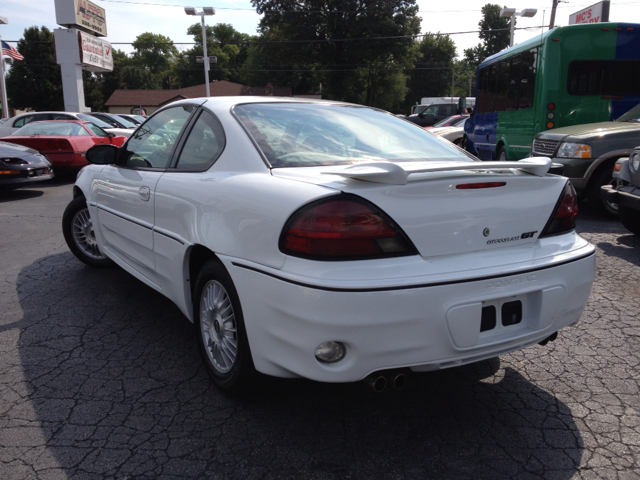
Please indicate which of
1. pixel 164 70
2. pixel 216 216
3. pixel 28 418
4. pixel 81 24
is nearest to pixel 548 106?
pixel 216 216

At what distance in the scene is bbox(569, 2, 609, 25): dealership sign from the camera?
20.5 metres

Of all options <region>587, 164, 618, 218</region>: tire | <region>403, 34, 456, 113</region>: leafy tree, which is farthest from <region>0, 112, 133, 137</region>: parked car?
<region>403, 34, 456, 113</region>: leafy tree

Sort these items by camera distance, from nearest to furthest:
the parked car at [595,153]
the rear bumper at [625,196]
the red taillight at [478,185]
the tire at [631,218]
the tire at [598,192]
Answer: the red taillight at [478,185] → the rear bumper at [625,196] → the tire at [631,218] → the parked car at [595,153] → the tire at [598,192]

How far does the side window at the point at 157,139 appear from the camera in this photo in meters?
3.49

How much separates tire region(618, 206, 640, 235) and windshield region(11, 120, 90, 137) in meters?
11.4

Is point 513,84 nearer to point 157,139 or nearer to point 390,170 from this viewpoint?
point 157,139

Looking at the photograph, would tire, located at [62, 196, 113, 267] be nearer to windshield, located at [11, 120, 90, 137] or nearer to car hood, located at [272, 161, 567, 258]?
car hood, located at [272, 161, 567, 258]

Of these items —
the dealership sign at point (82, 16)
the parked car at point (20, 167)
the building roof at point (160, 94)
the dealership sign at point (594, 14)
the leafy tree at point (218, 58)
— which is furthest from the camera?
the leafy tree at point (218, 58)

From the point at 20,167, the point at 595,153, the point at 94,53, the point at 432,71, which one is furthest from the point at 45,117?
the point at 432,71

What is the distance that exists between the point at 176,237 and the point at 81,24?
27.5m

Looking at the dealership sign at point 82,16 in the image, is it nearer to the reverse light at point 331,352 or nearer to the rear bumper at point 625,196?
the rear bumper at point 625,196

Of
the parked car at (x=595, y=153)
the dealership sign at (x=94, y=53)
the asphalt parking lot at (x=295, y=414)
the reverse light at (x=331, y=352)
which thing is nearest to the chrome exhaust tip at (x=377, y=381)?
the reverse light at (x=331, y=352)

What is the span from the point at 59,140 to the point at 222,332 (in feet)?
36.5

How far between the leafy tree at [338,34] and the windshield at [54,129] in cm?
4141
